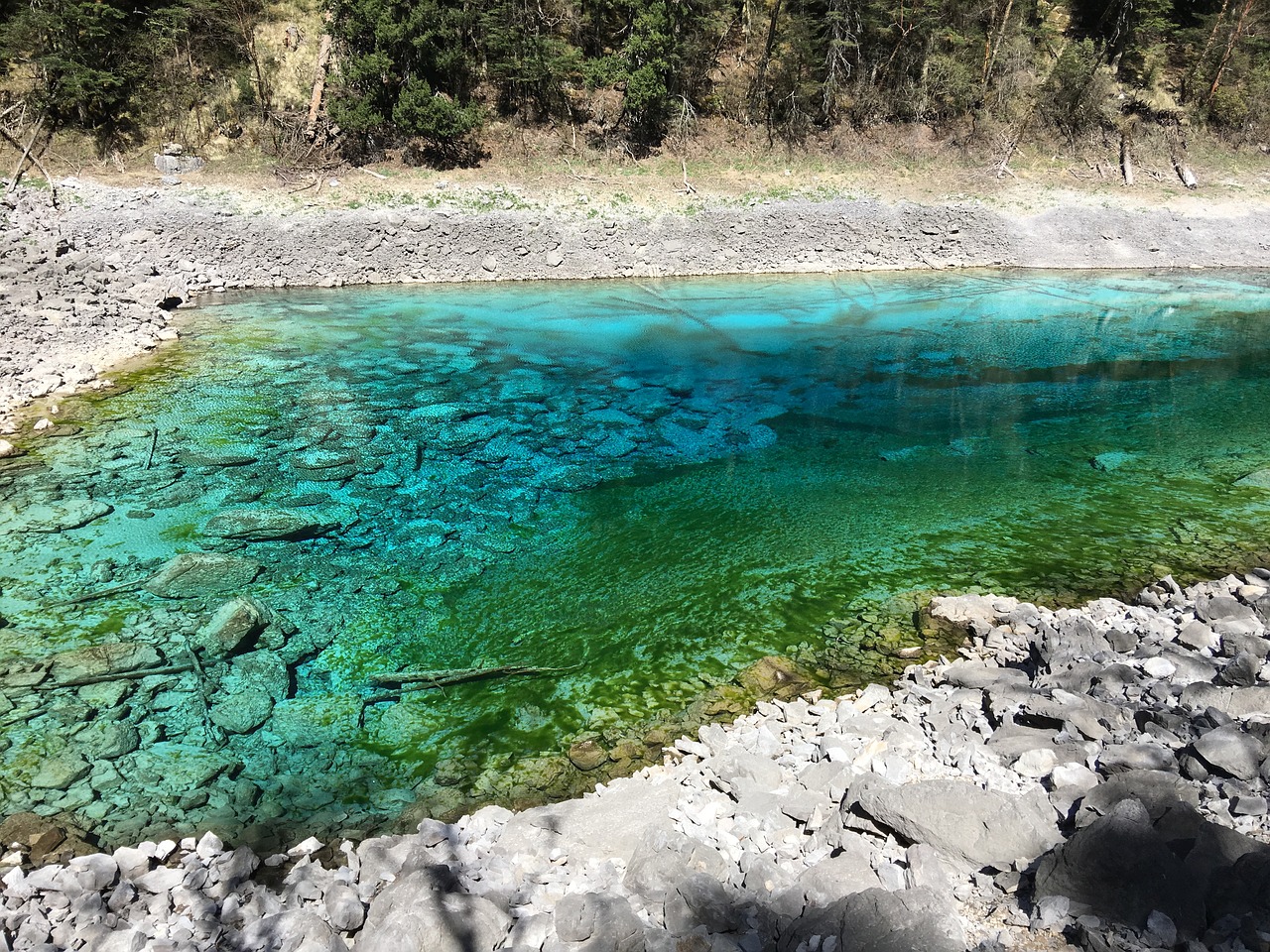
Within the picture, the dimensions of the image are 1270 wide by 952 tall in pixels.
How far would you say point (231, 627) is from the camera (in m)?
5.80

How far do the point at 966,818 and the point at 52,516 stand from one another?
8.40m

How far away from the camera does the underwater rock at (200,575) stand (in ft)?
21.0

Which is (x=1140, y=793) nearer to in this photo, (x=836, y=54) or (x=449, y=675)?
(x=449, y=675)

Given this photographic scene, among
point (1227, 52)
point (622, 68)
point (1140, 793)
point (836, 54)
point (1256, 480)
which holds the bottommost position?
point (1256, 480)

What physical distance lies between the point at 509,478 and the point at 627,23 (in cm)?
2650

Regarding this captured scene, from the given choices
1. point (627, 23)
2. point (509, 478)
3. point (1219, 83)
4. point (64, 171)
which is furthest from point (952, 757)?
point (1219, 83)

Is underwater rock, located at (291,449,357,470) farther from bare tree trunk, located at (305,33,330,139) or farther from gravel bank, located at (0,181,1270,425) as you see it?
bare tree trunk, located at (305,33,330,139)

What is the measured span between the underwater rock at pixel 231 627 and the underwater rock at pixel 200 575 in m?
0.47

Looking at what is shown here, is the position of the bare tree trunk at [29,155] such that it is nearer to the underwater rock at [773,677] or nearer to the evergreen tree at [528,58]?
the evergreen tree at [528,58]

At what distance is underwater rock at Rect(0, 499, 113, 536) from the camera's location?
Answer: 23.8ft

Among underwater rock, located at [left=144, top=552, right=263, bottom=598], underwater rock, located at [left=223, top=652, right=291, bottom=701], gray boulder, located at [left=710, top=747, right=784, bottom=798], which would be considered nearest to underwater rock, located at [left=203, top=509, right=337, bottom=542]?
underwater rock, located at [left=144, top=552, right=263, bottom=598]

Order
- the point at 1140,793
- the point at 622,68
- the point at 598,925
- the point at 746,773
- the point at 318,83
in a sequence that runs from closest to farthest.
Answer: the point at 598,925 → the point at 1140,793 → the point at 746,773 → the point at 318,83 → the point at 622,68

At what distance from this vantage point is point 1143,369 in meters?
13.7

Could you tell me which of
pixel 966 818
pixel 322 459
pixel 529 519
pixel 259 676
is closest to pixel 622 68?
pixel 322 459
